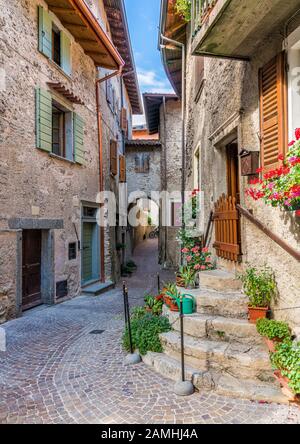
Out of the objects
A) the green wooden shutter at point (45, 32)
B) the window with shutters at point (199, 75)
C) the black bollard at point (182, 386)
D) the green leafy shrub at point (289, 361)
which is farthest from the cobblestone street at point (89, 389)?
the green wooden shutter at point (45, 32)

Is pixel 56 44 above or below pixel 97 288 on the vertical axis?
above

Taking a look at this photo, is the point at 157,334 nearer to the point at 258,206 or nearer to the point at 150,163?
the point at 258,206

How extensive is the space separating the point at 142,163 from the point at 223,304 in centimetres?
1350

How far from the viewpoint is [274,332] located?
317cm

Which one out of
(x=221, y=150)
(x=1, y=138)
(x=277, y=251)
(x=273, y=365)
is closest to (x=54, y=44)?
(x=1, y=138)

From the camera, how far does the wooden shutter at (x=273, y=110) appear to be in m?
3.42

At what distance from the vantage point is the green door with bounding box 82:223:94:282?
9.24m

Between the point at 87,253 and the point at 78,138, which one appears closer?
the point at 78,138

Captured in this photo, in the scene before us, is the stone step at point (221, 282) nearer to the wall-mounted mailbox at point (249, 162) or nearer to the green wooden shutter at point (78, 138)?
the wall-mounted mailbox at point (249, 162)

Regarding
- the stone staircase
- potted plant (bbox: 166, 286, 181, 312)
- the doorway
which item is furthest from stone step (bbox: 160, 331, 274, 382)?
the doorway

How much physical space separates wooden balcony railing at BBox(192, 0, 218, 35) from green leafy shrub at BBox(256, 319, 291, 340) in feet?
13.3

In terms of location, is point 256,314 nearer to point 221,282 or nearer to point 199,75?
point 221,282

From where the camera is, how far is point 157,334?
13.1ft

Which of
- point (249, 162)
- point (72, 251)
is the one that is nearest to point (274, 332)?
point (249, 162)
